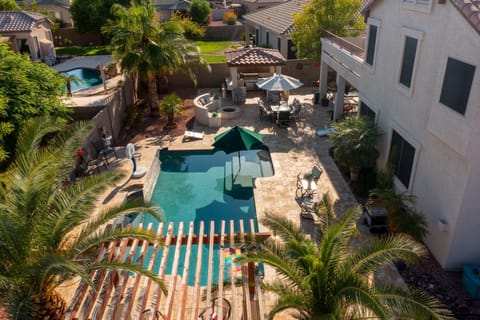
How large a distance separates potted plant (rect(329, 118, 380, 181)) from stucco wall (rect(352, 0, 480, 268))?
1.16 metres

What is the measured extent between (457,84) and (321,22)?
1537 centimetres

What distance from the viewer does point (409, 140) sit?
475 inches

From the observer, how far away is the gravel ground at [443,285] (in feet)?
29.8

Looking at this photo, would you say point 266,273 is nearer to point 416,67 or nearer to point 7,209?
point 7,209

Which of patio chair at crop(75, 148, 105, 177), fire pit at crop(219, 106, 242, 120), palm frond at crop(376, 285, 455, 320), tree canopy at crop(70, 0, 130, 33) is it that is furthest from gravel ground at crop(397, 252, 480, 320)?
tree canopy at crop(70, 0, 130, 33)

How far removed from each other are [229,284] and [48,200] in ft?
14.4

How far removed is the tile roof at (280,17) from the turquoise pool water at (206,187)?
15945 mm

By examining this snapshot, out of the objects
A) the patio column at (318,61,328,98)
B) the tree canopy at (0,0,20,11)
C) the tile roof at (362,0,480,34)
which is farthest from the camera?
the tree canopy at (0,0,20,11)

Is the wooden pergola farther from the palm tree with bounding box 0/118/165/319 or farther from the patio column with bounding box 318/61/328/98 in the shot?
the patio column with bounding box 318/61/328/98

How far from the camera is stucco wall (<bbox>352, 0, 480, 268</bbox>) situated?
8959 millimetres

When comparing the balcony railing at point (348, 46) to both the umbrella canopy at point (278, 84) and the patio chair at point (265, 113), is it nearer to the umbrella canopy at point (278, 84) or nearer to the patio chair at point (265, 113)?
the umbrella canopy at point (278, 84)

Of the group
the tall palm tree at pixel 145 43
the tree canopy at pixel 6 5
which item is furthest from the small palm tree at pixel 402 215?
the tree canopy at pixel 6 5

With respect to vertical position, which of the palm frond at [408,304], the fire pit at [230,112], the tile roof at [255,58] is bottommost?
the fire pit at [230,112]

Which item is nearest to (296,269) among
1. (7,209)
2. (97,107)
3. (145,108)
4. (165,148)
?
(7,209)
